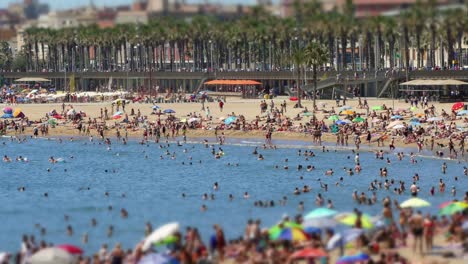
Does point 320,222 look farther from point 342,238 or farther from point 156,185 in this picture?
point 156,185

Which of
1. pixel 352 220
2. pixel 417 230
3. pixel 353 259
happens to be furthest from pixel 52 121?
pixel 353 259

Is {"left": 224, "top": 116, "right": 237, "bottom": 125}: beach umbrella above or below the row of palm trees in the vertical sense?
below

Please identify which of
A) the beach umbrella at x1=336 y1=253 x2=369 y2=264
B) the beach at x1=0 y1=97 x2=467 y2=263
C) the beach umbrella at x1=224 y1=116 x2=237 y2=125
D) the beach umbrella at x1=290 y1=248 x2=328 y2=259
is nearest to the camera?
the beach umbrella at x1=336 y1=253 x2=369 y2=264

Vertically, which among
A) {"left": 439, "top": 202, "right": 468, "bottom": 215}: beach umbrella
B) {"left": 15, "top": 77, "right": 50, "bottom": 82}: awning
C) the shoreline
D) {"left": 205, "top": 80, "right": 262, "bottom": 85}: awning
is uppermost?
{"left": 15, "top": 77, "right": 50, "bottom": 82}: awning

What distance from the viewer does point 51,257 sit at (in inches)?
1478

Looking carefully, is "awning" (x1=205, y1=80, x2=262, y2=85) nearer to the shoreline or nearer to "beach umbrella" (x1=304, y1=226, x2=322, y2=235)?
the shoreline

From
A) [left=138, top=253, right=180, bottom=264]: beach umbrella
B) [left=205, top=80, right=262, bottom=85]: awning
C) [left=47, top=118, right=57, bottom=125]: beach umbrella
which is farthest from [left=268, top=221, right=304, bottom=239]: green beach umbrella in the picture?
[left=205, top=80, right=262, bottom=85]: awning

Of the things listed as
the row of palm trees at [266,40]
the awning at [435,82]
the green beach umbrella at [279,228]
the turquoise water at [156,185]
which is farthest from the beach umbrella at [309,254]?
the row of palm trees at [266,40]

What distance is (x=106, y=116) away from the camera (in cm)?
10750

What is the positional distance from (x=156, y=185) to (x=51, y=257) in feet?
105

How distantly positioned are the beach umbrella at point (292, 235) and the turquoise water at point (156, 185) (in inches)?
275

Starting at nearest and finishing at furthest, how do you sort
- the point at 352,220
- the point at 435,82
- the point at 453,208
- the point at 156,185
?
1. the point at 352,220
2. the point at 453,208
3. the point at 156,185
4. the point at 435,82

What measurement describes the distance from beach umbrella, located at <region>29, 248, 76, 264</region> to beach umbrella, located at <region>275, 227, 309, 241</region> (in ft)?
23.6

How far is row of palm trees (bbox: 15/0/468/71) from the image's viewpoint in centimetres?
12381
